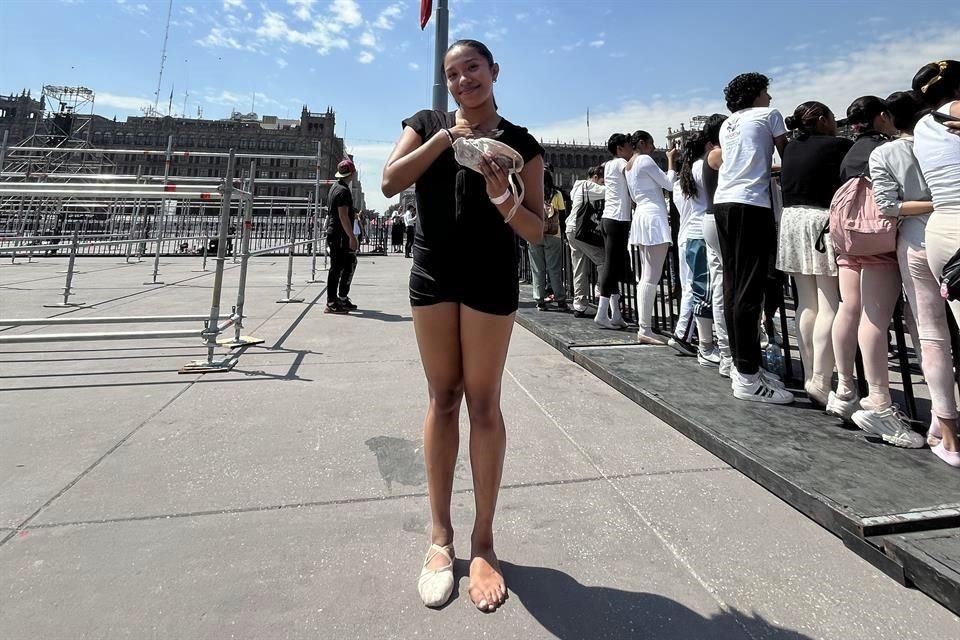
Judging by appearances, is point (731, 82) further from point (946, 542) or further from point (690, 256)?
point (946, 542)

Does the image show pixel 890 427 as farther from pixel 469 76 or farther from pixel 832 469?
pixel 469 76

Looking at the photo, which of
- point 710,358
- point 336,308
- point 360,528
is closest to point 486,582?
point 360,528

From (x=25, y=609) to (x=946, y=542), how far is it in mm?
3014

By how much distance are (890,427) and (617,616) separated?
209 centimetres

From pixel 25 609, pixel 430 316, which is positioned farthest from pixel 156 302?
pixel 430 316

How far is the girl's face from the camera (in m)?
1.53

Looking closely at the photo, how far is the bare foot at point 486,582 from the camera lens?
1.45m

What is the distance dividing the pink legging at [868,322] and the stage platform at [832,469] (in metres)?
0.26

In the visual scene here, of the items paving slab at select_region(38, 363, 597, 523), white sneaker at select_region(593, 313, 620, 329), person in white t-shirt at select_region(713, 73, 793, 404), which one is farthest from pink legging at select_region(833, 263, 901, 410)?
white sneaker at select_region(593, 313, 620, 329)

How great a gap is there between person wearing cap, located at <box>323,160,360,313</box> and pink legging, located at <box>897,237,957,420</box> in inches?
224

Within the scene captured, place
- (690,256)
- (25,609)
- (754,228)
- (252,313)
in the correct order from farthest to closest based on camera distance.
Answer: (252,313) → (690,256) → (754,228) → (25,609)

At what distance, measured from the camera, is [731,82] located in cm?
332

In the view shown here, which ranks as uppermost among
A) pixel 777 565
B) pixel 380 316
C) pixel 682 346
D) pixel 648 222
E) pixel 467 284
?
pixel 648 222

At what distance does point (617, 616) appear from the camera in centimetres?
142
